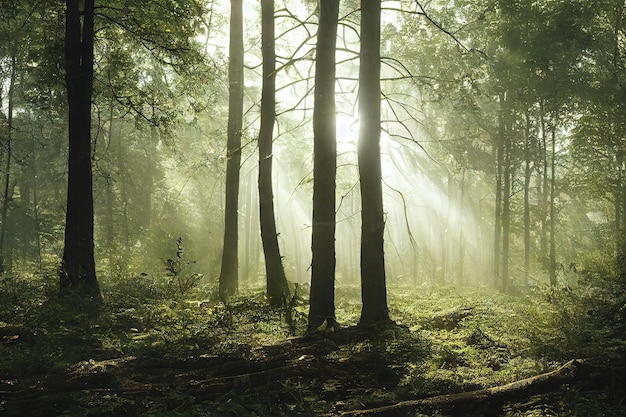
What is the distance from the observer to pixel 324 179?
891cm

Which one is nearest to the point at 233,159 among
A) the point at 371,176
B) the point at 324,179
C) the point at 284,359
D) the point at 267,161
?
the point at 267,161

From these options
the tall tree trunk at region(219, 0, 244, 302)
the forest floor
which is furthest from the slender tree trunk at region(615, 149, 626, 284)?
the tall tree trunk at region(219, 0, 244, 302)

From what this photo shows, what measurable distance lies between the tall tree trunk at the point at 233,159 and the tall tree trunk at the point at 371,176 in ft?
17.7

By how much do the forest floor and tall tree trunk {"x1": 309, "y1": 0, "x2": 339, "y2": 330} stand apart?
68 cm

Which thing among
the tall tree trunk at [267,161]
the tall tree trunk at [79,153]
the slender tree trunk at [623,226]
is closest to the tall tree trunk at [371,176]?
the tall tree trunk at [267,161]

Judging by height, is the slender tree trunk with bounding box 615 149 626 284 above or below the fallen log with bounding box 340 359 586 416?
above

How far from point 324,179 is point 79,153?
5537 millimetres

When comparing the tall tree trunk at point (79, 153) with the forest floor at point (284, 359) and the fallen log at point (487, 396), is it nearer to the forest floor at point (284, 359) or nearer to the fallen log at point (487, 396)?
the forest floor at point (284, 359)

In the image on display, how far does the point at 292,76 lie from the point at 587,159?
15942mm

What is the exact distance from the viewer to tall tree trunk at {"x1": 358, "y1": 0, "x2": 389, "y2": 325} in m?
8.83

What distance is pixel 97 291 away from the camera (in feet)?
34.5

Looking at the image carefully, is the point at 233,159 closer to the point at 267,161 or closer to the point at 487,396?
the point at 267,161

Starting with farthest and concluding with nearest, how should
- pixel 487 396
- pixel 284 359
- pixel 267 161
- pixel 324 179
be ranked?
pixel 267 161, pixel 324 179, pixel 284 359, pixel 487 396

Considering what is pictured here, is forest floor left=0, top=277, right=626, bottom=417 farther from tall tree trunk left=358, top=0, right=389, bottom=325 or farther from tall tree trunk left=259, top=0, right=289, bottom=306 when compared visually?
tall tree trunk left=259, top=0, right=289, bottom=306
